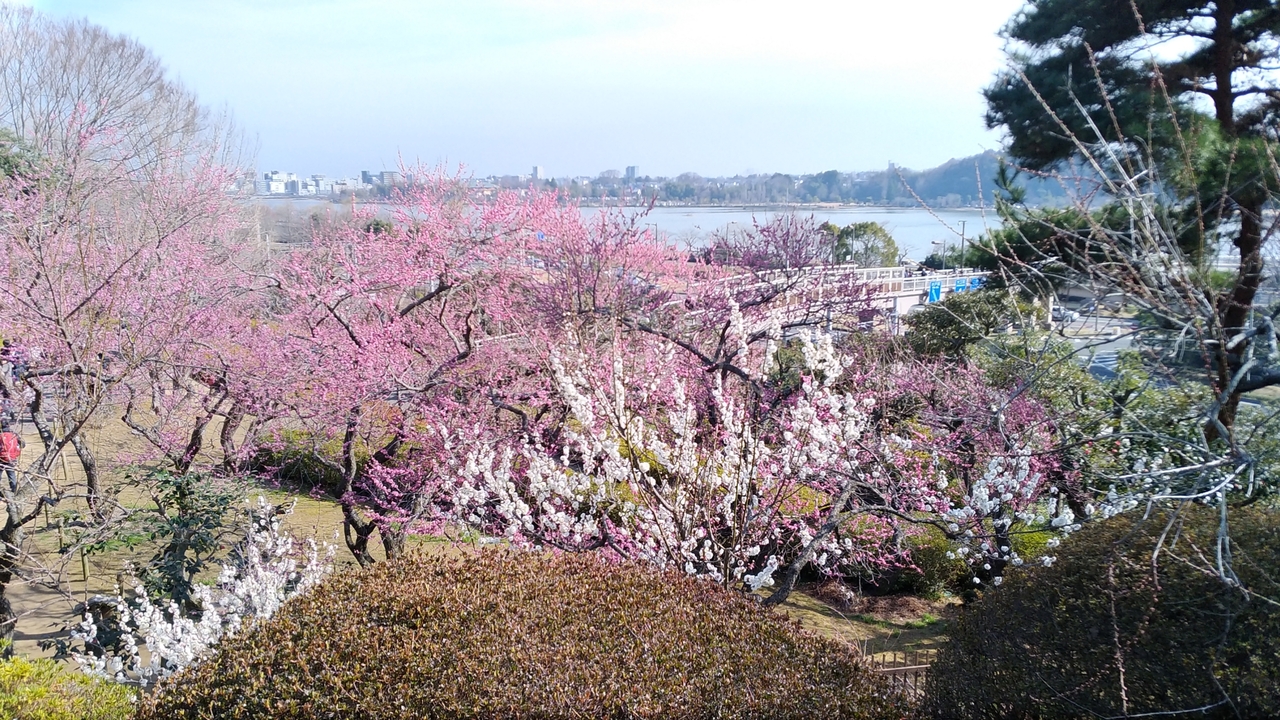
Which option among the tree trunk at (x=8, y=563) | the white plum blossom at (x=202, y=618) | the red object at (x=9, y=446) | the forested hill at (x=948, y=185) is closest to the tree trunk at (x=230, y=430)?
the red object at (x=9, y=446)

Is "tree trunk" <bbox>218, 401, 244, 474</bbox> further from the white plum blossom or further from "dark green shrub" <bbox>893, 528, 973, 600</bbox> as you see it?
"dark green shrub" <bbox>893, 528, 973, 600</bbox>

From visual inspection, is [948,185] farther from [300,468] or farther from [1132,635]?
[1132,635]

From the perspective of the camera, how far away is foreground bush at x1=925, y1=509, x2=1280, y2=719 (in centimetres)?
223

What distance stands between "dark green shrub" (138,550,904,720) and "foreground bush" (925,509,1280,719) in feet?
1.37

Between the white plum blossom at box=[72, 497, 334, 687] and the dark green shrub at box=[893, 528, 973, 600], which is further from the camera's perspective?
the dark green shrub at box=[893, 528, 973, 600]

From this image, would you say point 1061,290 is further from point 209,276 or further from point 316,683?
point 209,276

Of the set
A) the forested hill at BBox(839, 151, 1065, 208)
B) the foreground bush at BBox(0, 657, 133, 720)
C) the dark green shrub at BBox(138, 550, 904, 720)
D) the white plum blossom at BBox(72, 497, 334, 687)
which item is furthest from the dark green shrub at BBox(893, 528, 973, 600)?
the foreground bush at BBox(0, 657, 133, 720)

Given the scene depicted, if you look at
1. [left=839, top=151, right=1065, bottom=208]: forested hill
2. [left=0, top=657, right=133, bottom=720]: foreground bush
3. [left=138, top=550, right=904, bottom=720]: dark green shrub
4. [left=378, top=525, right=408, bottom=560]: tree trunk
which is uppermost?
[left=839, top=151, right=1065, bottom=208]: forested hill

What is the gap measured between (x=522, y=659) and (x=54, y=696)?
209 cm

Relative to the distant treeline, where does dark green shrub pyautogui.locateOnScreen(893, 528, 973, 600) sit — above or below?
below

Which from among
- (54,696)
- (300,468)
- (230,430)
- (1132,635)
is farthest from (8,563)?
(1132,635)

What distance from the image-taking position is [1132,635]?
2.42 meters

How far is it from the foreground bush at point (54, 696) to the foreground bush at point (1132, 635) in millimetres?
3141

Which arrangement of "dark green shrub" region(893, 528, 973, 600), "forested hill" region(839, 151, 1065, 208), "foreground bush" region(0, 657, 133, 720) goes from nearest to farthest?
"foreground bush" region(0, 657, 133, 720)
"forested hill" region(839, 151, 1065, 208)
"dark green shrub" region(893, 528, 973, 600)
